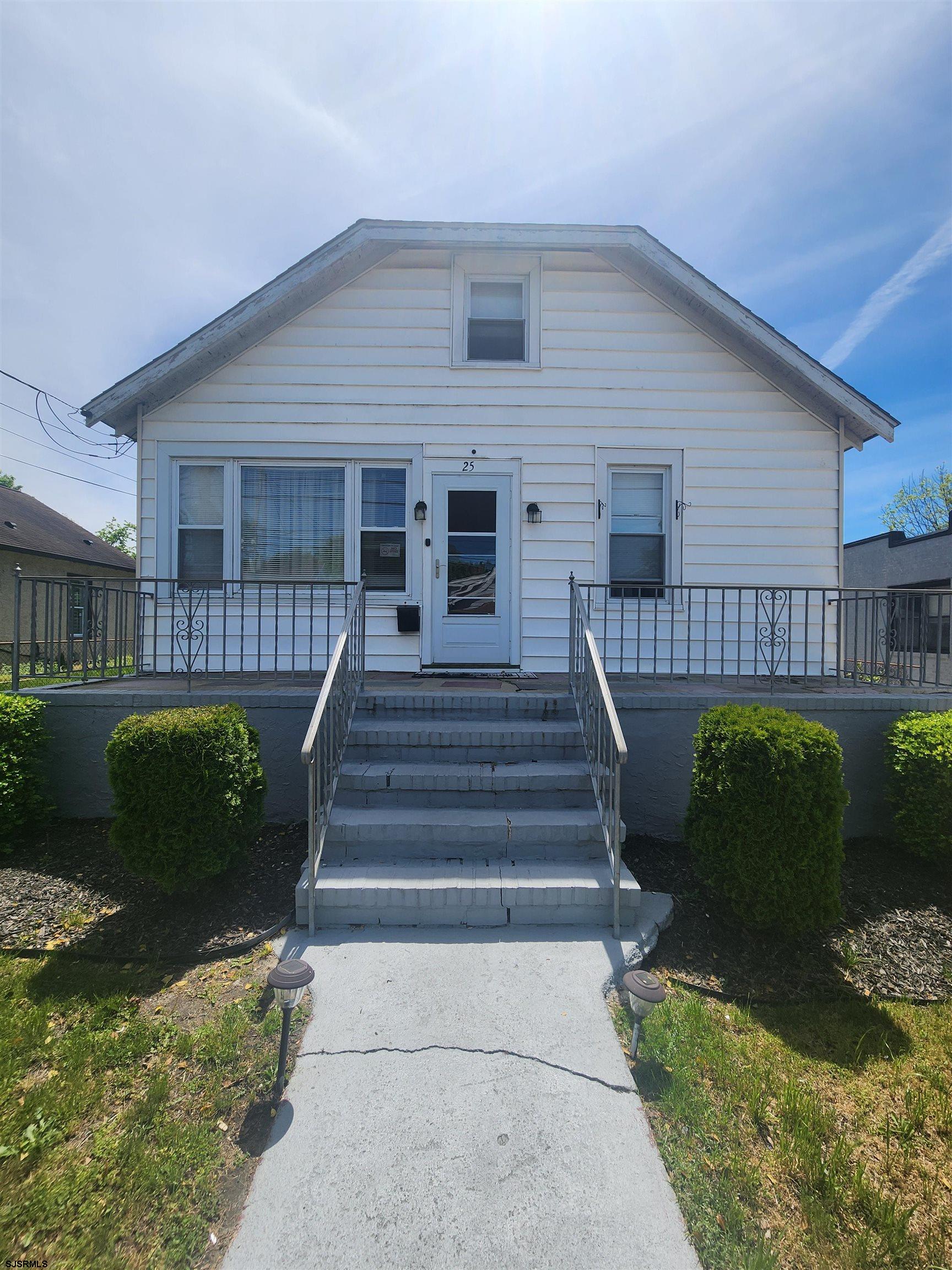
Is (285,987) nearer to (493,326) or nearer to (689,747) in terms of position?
(689,747)

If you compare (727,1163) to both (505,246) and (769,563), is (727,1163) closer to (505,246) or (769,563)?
(769,563)

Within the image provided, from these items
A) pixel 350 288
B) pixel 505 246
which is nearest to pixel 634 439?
pixel 505 246

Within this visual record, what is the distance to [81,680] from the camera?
5570 mm

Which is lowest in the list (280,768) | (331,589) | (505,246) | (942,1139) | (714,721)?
(942,1139)

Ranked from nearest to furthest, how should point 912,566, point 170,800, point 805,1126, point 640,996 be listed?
point 805,1126
point 640,996
point 170,800
point 912,566

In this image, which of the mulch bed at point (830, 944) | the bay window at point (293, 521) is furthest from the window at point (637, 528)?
the mulch bed at point (830, 944)

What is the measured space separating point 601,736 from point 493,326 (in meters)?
5.13

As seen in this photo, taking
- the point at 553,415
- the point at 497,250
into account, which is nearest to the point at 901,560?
the point at 553,415

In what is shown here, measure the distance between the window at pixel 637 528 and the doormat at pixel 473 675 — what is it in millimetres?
1492

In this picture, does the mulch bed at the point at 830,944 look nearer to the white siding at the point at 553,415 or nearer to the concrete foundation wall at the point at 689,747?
the concrete foundation wall at the point at 689,747

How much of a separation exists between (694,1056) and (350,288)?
7400 mm

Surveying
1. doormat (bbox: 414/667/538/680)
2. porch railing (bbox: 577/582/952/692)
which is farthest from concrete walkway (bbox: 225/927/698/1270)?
porch railing (bbox: 577/582/952/692)

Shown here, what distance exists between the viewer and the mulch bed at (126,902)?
10.8ft

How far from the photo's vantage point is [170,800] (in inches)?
134
